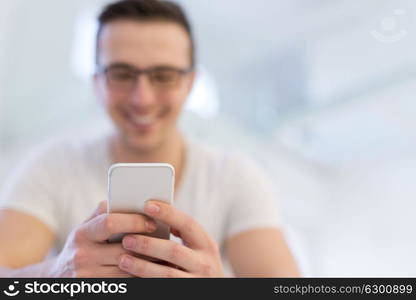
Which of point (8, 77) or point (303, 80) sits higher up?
point (303, 80)

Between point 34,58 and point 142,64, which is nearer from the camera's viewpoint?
point 142,64

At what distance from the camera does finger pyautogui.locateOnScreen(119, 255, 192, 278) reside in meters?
0.48

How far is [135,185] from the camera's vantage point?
1.57 ft

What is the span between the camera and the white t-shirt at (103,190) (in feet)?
2.64

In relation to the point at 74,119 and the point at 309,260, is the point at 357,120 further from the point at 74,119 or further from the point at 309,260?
the point at 74,119

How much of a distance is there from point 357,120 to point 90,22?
125 centimetres

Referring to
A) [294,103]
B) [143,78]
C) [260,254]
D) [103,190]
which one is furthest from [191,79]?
[294,103]

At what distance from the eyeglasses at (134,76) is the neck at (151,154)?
109 millimetres

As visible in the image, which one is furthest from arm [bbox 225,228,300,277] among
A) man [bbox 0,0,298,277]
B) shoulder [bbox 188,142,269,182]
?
shoulder [bbox 188,142,269,182]

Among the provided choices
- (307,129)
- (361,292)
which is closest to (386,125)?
(307,129)

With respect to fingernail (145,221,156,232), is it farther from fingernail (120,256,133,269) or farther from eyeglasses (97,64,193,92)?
eyeglasses (97,64,193,92)

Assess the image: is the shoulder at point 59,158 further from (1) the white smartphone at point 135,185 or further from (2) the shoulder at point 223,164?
(1) the white smartphone at point 135,185

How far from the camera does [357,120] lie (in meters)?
1.97

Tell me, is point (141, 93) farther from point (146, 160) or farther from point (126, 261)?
point (126, 261)
